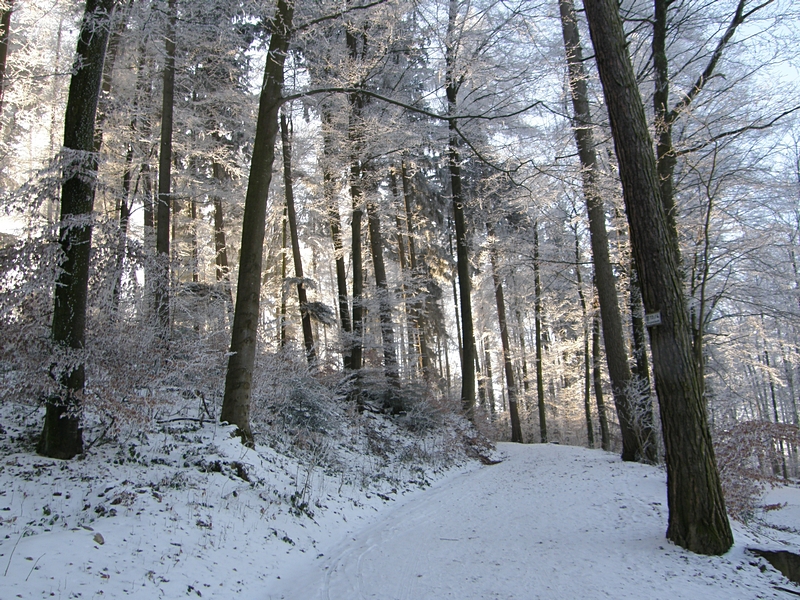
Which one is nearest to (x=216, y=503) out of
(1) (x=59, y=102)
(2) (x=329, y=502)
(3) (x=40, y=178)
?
(2) (x=329, y=502)

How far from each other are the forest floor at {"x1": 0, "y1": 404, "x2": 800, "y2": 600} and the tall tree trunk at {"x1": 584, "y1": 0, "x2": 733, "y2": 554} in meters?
0.31

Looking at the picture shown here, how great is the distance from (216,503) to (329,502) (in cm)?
161

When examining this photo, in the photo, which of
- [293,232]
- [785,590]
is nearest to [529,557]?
[785,590]

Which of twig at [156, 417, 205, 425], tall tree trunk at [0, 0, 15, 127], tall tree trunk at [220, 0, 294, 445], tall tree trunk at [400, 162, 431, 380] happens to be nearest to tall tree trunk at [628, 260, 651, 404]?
tall tree trunk at [400, 162, 431, 380]

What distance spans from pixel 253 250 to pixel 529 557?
17.4 ft

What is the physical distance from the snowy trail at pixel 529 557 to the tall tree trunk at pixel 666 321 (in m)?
0.33

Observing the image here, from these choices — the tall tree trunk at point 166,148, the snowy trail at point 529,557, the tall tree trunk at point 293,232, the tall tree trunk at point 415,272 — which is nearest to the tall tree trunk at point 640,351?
the snowy trail at point 529,557

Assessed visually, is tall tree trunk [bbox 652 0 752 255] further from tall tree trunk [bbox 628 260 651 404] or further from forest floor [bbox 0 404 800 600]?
forest floor [bbox 0 404 800 600]

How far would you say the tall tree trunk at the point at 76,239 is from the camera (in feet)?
16.0

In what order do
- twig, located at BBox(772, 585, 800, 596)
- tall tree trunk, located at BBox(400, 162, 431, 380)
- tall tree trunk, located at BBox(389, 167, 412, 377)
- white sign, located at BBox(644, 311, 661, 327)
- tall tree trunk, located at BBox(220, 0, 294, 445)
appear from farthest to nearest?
tall tree trunk, located at BBox(400, 162, 431, 380)
tall tree trunk, located at BBox(389, 167, 412, 377)
tall tree trunk, located at BBox(220, 0, 294, 445)
white sign, located at BBox(644, 311, 661, 327)
twig, located at BBox(772, 585, 800, 596)

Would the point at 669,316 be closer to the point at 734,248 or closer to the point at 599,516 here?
the point at 599,516

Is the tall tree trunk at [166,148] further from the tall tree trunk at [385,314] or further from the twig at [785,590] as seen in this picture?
the twig at [785,590]

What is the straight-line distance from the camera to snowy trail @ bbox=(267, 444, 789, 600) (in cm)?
328

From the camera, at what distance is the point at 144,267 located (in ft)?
19.3
